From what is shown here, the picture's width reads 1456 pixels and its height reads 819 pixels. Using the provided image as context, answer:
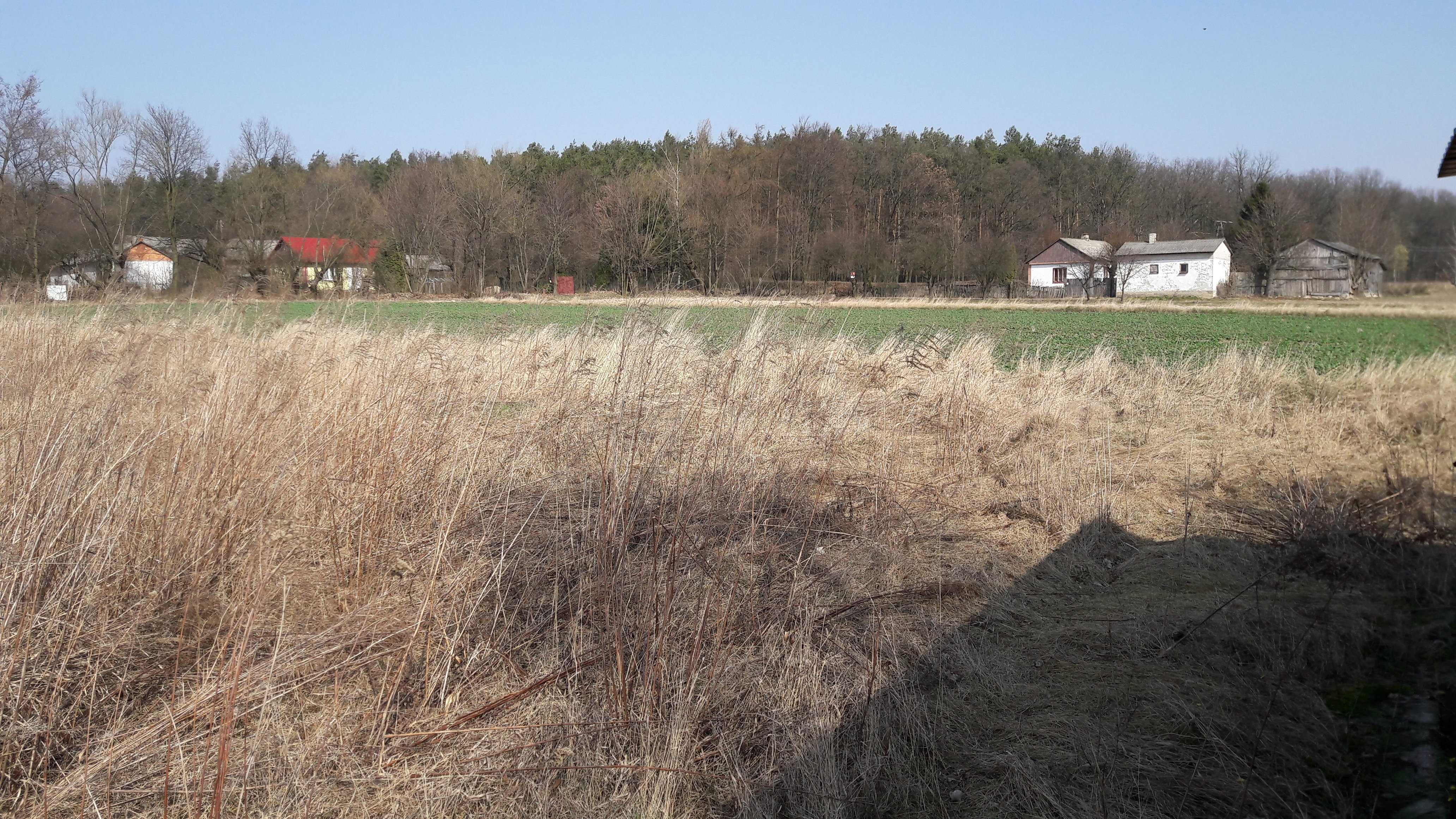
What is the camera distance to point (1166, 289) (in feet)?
70.4

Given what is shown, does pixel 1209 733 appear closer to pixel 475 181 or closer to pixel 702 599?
pixel 702 599

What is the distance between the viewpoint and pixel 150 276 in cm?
1277

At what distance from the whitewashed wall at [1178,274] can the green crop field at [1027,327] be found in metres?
0.53

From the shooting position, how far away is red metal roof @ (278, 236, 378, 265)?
1717 centimetres

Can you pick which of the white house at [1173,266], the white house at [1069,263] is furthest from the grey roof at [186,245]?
the white house at [1069,263]

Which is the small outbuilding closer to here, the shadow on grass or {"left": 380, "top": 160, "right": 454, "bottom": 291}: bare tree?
the shadow on grass

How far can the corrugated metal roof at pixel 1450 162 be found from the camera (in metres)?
2.52

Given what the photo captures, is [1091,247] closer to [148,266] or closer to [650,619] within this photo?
[148,266]

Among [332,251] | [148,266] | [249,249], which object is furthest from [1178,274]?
[249,249]

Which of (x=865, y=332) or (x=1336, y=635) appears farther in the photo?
(x=865, y=332)

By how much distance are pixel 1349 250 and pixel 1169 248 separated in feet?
53.9

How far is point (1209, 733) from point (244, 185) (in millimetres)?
51550

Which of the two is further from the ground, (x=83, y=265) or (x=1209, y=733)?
(x=83, y=265)

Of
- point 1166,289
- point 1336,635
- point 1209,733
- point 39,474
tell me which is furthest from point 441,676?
point 1166,289
